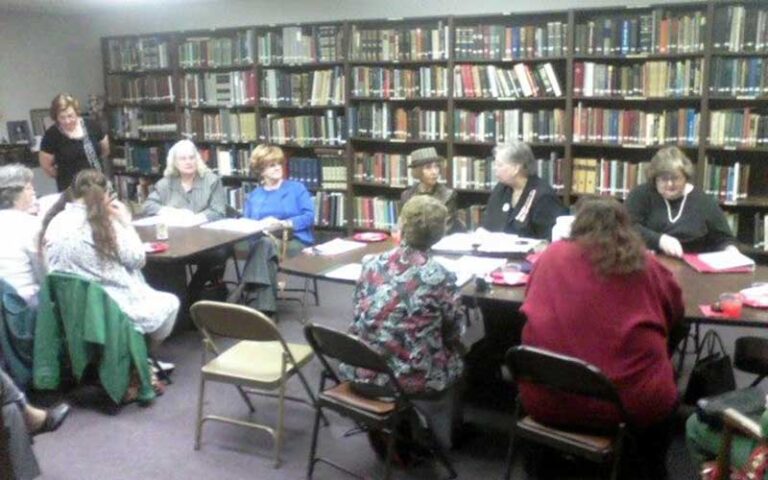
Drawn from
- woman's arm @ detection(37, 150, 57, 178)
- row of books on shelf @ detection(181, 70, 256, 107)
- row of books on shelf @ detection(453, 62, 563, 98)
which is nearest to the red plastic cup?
row of books on shelf @ detection(453, 62, 563, 98)

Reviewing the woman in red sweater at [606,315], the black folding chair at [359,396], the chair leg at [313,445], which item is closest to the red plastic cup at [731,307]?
the woman in red sweater at [606,315]

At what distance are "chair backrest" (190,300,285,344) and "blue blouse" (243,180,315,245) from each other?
195cm

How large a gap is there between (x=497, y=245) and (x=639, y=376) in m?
1.39

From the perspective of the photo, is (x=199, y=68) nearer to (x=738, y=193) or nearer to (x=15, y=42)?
(x=15, y=42)

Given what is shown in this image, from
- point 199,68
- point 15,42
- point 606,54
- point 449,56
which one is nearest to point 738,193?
point 606,54

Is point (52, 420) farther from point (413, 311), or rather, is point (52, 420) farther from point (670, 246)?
point (670, 246)

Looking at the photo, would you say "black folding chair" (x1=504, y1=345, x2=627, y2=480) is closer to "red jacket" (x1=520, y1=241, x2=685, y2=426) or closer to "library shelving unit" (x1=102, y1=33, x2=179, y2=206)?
"red jacket" (x1=520, y1=241, x2=685, y2=426)

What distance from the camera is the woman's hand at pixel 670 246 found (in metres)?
3.39

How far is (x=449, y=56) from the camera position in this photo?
18.8ft

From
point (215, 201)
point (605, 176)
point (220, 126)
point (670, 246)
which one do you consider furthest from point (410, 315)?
point (220, 126)

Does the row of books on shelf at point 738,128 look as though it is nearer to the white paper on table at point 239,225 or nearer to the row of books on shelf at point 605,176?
the row of books on shelf at point 605,176

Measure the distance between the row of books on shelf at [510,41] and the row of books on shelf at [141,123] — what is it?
10.1ft

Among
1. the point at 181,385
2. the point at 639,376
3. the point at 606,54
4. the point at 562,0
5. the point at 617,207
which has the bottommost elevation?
the point at 181,385

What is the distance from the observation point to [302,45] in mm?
6316
